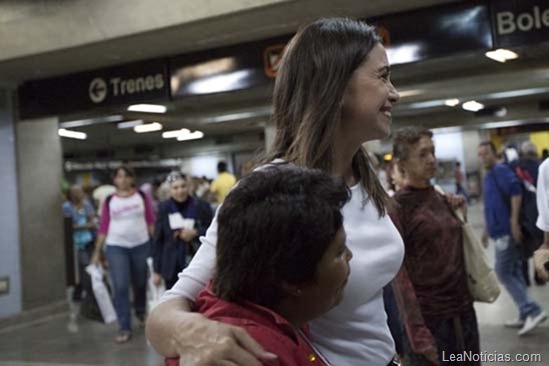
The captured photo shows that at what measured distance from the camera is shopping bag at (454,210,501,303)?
338 cm

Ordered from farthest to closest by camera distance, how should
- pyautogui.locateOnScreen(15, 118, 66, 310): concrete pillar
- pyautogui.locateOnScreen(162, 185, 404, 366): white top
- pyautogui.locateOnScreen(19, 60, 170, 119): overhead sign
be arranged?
pyautogui.locateOnScreen(15, 118, 66, 310): concrete pillar
pyautogui.locateOnScreen(19, 60, 170, 119): overhead sign
pyautogui.locateOnScreen(162, 185, 404, 366): white top

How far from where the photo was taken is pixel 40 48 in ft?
21.4

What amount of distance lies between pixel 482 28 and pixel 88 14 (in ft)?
11.9

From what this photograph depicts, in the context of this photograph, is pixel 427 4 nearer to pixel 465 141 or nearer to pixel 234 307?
pixel 234 307

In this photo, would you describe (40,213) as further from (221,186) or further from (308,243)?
(308,243)

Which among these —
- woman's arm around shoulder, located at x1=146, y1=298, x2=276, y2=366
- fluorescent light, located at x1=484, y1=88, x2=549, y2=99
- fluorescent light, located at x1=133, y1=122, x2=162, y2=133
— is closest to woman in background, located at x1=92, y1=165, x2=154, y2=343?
woman's arm around shoulder, located at x1=146, y1=298, x2=276, y2=366

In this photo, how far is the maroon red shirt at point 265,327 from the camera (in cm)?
104

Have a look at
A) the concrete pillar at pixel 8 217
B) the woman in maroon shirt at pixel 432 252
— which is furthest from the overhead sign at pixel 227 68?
the woman in maroon shirt at pixel 432 252

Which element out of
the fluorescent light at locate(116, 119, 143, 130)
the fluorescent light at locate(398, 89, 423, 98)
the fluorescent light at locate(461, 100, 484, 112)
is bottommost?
the fluorescent light at locate(398, 89, 423, 98)

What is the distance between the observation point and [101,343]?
21.8 ft

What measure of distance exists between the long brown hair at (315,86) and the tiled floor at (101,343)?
3.76 metres

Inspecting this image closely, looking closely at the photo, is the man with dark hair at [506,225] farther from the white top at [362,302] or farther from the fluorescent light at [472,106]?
Result: the fluorescent light at [472,106]

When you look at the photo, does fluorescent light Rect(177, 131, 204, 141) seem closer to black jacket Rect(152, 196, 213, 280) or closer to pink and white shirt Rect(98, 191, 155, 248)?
pink and white shirt Rect(98, 191, 155, 248)

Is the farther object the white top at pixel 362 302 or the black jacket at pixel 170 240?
the black jacket at pixel 170 240
